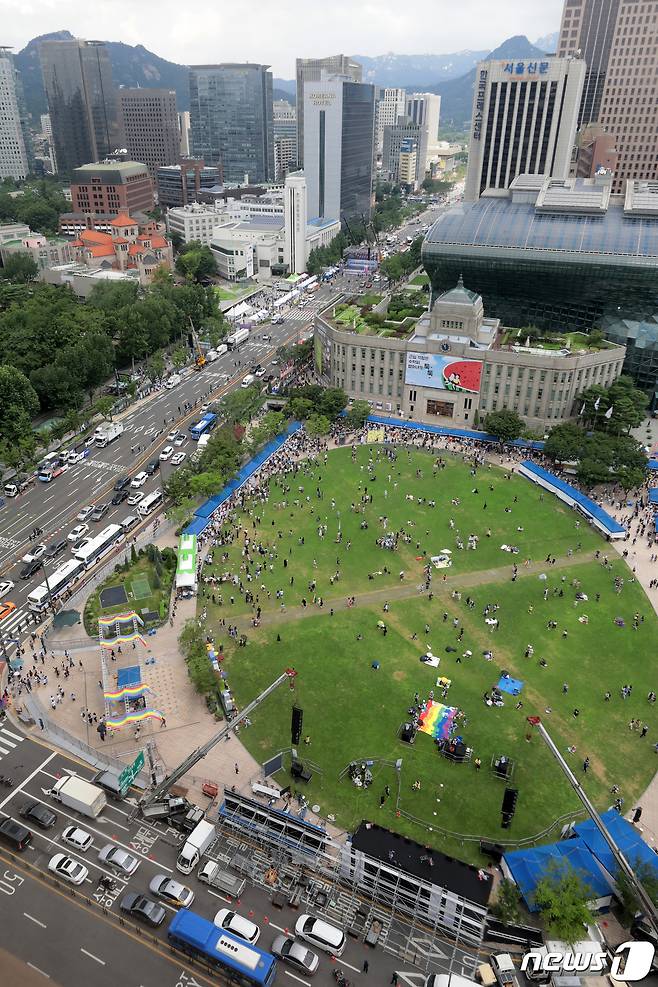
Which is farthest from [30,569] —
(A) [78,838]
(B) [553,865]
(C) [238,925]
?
(B) [553,865]

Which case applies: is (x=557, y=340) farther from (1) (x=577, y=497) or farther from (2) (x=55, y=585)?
(2) (x=55, y=585)

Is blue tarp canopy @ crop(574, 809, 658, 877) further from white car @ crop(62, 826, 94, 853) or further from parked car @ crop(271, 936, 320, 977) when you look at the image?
white car @ crop(62, 826, 94, 853)

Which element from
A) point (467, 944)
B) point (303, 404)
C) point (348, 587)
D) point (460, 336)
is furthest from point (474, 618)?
point (460, 336)

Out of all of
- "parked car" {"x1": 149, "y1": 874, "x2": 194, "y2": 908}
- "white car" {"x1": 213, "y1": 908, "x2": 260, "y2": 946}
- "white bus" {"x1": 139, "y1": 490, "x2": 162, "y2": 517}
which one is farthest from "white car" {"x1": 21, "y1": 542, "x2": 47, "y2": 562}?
"white car" {"x1": 213, "y1": 908, "x2": 260, "y2": 946}

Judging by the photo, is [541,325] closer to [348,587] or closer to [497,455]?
[497,455]

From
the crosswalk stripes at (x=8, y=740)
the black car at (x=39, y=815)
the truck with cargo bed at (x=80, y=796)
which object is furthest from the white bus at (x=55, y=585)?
the black car at (x=39, y=815)

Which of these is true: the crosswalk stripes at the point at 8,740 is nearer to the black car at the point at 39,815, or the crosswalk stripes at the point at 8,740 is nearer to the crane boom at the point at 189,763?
the black car at the point at 39,815
